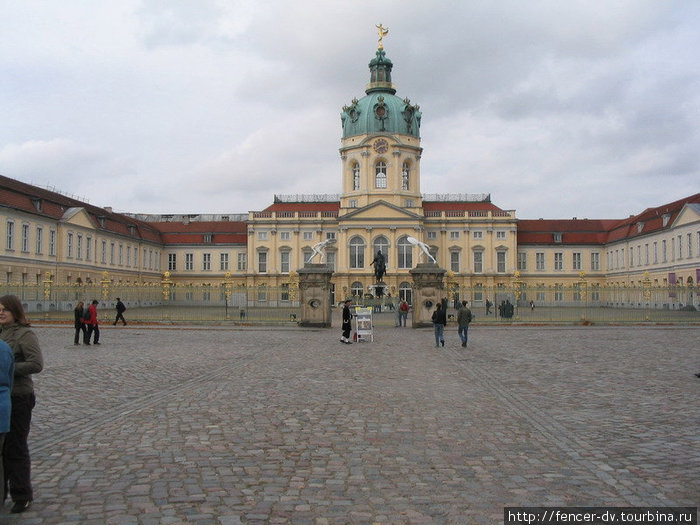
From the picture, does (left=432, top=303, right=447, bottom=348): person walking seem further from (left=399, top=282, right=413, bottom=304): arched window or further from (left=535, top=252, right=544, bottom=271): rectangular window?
(left=535, top=252, right=544, bottom=271): rectangular window

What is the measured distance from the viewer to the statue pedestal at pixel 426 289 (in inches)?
1242

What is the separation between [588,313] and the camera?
36875 mm

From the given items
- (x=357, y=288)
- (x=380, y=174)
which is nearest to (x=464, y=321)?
(x=357, y=288)

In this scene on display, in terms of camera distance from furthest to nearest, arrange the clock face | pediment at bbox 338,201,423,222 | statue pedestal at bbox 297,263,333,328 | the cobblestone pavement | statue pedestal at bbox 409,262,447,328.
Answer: the clock face → pediment at bbox 338,201,423,222 → statue pedestal at bbox 297,263,333,328 → statue pedestal at bbox 409,262,447,328 → the cobblestone pavement

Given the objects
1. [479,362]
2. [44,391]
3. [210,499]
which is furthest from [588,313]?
[210,499]

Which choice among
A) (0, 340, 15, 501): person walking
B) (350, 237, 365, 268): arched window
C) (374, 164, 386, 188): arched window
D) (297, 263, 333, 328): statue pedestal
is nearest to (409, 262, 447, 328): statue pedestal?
(297, 263, 333, 328): statue pedestal

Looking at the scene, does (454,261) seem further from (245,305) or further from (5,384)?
(5,384)

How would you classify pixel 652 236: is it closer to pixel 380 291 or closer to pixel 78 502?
pixel 380 291

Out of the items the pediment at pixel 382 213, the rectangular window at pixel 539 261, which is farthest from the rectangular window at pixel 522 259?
the pediment at pixel 382 213

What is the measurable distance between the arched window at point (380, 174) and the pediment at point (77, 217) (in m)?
33.2

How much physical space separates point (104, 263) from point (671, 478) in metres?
66.4

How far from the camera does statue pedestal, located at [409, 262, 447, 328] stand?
31547 mm

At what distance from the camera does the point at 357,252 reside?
260ft

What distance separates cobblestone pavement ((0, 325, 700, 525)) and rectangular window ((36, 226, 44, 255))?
1681 inches
